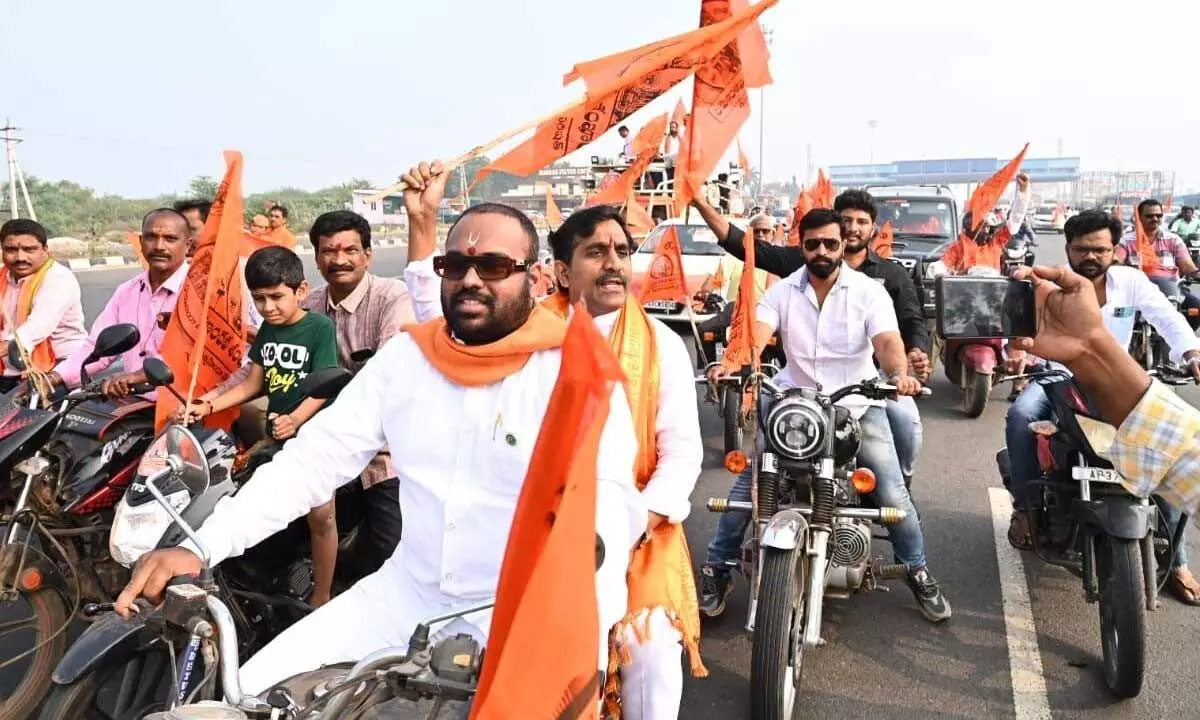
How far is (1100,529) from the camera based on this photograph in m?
3.55

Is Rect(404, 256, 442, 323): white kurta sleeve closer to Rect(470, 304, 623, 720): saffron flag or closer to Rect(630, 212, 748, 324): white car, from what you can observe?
Rect(470, 304, 623, 720): saffron flag

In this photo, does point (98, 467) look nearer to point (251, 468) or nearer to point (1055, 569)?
point (251, 468)

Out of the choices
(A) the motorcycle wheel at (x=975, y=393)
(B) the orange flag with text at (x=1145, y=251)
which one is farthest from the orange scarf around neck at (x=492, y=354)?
(B) the orange flag with text at (x=1145, y=251)

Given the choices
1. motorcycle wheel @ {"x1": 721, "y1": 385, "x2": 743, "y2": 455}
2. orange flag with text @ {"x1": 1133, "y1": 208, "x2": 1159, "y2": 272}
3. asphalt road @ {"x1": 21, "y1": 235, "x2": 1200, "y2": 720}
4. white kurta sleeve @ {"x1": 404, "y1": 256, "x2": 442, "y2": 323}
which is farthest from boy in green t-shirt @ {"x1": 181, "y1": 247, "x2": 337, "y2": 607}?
orange flag with text @ {"x1": 1133, "y1": 208, "x2": 1159, "y2": 272}

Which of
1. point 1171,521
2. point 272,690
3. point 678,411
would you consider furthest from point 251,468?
point 1171,521

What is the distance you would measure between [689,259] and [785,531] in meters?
9.95

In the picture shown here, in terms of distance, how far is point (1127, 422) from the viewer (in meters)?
1.66

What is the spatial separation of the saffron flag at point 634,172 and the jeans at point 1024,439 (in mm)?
2471

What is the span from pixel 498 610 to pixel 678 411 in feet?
5.97

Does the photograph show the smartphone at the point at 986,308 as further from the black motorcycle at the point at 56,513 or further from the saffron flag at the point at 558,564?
the black motorcycle at the point at 56,513

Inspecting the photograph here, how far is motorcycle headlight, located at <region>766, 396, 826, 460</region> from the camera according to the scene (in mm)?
3428

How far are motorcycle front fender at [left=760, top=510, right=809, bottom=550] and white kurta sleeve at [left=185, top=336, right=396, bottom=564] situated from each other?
4.46 feet

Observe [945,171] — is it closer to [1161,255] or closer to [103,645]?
[1161,255]

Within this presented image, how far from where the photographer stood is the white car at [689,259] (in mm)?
11836
